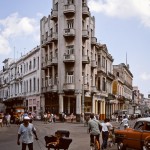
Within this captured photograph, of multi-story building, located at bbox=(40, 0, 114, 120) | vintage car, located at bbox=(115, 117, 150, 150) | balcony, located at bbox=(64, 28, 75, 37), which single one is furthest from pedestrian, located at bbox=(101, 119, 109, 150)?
balcony, located at bbox=(64, 28, 75, 37)

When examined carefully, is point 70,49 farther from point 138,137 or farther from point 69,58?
point 138,137

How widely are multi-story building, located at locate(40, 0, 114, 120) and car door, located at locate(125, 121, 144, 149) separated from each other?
32.8 m

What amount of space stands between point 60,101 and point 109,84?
24.7 meters

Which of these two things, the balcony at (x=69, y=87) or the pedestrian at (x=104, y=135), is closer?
the pedestrian at (x=104, y=135)

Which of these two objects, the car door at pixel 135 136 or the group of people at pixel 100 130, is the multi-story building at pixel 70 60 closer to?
the group of people at pixel 100 130

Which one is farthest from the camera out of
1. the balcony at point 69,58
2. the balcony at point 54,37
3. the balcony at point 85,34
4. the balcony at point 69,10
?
the balcony at point 54,37

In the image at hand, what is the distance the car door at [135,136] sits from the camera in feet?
50.8

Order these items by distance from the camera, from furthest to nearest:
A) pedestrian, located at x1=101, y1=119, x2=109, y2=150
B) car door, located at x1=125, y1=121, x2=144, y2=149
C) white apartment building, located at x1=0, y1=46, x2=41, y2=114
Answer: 1. white apartment building, located at x1=0, y1=46, x2=41, y2=114
2. pedestrian, located at x1=101, y1=119, x2=109, y2=150
3. car door, located at x1=125, y1=121, x2=144, y2=149

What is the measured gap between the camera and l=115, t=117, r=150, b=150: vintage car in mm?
15016

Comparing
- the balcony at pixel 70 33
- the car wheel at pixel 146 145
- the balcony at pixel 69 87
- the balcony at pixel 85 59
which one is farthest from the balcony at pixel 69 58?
the car wheel at pixel 146 145

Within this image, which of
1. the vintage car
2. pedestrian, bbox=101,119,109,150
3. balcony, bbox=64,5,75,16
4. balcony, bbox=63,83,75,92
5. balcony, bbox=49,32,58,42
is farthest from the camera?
balcony, bbox=49,32,58,42

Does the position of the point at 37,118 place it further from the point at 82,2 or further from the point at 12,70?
the point at 12,70

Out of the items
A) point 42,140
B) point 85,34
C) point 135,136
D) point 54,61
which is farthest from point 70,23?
point 135,136

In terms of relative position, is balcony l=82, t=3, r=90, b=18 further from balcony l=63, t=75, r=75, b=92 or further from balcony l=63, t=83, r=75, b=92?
balcony l=63, t=83, r=75, b=92
